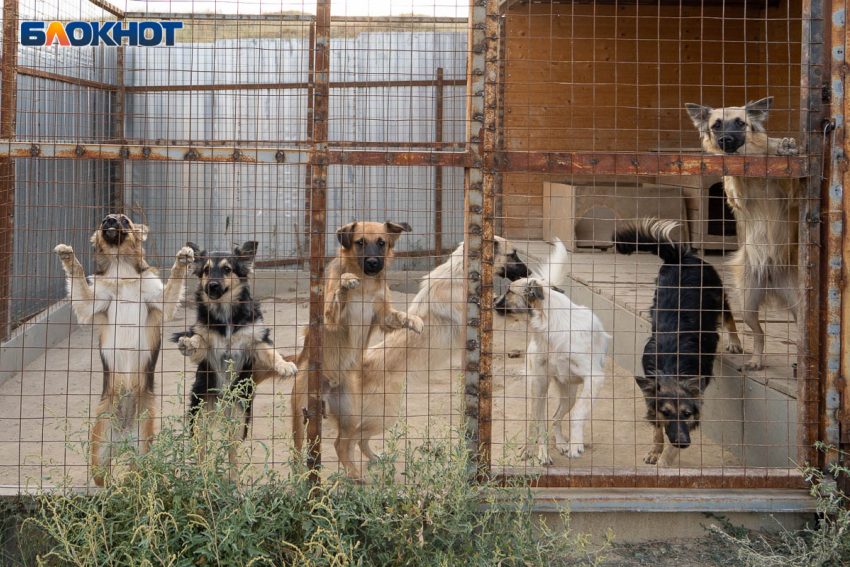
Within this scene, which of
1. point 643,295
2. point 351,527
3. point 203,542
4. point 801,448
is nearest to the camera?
point 203,542

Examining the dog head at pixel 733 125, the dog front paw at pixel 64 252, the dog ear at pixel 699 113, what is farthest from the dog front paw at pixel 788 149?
the dog front paw at pixel 64 252

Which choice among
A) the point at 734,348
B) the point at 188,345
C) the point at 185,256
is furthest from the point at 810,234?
the point at 188,345

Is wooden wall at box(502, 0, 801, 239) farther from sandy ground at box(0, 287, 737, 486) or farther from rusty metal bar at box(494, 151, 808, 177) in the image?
rusty metal bar at box(494, 151, 808, 177)

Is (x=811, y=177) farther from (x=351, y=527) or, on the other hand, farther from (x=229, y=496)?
(x=229, y=496)

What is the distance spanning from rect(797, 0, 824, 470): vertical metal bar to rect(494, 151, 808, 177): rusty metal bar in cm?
17

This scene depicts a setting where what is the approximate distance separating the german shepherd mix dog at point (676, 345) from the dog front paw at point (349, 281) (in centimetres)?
168

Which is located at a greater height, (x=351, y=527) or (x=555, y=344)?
(x=555, y=344)

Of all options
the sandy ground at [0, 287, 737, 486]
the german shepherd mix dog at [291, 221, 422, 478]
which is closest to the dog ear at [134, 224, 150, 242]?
the sandy ground at [0, 287, 737, 486]

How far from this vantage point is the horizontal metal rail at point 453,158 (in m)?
3.64

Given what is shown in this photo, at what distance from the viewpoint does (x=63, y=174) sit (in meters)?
9.02

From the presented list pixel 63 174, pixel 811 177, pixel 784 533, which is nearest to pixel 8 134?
pixel 811 177

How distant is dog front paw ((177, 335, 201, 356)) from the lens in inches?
185

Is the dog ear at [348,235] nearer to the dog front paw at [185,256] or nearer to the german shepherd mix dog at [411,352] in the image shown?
the german shepherd mix dog at [411,352]

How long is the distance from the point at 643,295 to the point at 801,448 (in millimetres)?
3781
